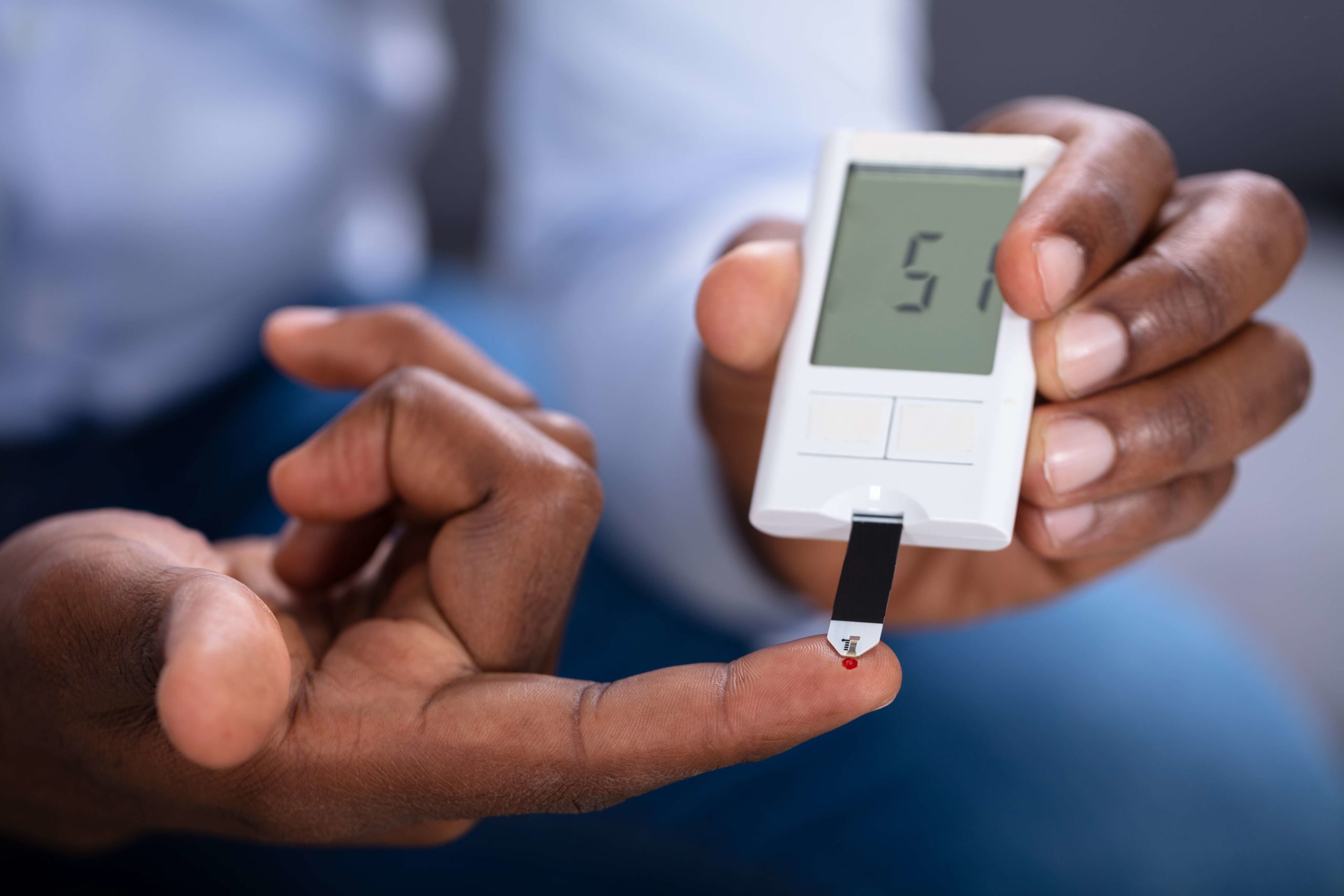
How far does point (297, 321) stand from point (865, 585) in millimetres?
509

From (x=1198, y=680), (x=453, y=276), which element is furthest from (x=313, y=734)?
(x=453, y=276)

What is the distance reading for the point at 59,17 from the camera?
4.06 ft

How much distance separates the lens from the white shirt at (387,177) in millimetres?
1243

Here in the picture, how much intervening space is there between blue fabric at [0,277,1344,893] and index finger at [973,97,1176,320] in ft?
1.91

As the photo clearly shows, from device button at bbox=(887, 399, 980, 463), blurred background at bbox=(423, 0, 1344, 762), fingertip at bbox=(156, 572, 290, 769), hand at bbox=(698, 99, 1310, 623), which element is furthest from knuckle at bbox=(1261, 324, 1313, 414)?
blurred background at bbox=(423, 0, 1344, 762)

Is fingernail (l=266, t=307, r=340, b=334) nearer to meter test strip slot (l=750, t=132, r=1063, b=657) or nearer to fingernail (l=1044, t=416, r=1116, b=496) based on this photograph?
meter test strip slot (l=750, t=132, r=1063, b=657)

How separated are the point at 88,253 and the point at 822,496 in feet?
3.51

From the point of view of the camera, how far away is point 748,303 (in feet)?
2.38

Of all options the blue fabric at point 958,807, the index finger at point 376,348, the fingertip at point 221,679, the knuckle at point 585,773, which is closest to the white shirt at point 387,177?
the blue fabric at point 958,807

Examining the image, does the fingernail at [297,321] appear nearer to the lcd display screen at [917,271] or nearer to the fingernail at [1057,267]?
the lcd display screen at [917,271]

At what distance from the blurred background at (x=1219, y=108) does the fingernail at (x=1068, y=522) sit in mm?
1342

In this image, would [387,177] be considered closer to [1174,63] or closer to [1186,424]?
[1186,424]

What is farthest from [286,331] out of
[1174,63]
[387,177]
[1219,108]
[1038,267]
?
[1219,108]

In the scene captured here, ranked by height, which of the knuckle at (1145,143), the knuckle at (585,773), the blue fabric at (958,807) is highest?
the knuckle at (1145,143)
